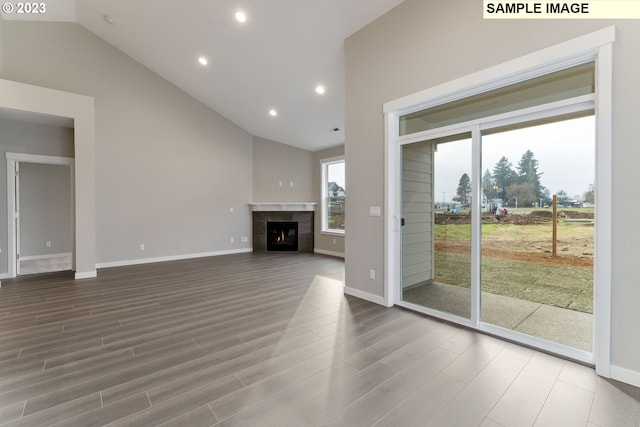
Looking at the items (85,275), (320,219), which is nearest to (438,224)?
(320,219)

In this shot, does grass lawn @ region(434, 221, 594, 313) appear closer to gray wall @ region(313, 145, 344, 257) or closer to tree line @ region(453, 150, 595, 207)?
tree line @ region(453, 150, 595, 207)

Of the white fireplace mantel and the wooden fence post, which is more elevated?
the white fireplace mantel

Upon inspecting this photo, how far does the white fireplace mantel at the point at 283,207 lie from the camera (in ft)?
25.0

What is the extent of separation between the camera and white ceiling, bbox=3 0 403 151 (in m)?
3.67

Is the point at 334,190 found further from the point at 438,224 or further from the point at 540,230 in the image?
the point at 540,230

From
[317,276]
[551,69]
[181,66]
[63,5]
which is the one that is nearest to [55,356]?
[317,276]

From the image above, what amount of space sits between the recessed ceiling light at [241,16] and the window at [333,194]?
154 inches

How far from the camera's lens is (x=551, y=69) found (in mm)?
2287

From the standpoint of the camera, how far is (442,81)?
2896mm

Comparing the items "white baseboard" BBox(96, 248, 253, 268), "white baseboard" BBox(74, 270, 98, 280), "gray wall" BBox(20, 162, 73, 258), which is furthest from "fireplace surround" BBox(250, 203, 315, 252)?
"gray wall" BBox(20, 162, 73, 258)

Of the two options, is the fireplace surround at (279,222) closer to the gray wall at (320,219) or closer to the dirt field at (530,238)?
the gray wall at (320,219)

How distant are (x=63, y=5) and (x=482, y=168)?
709cm

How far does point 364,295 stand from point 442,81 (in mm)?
2695

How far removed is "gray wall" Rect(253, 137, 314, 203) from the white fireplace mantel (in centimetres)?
25
